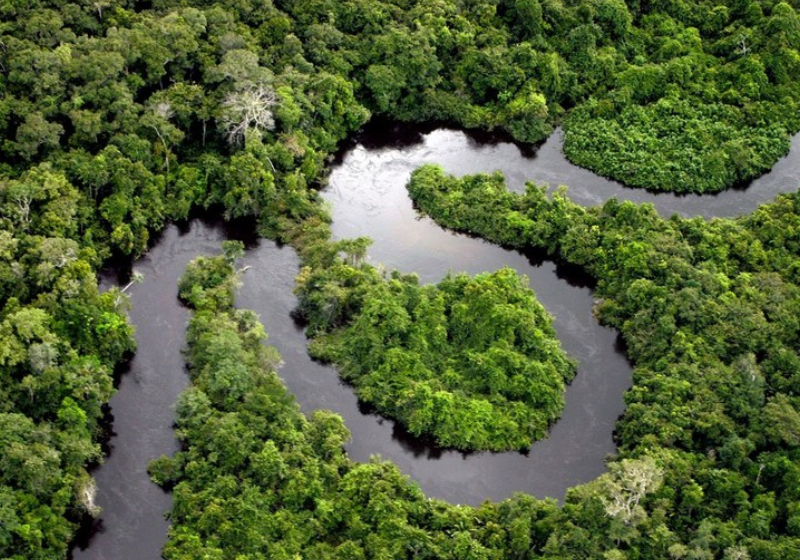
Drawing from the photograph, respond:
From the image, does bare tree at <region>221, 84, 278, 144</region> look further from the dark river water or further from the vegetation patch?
the vegetation patch

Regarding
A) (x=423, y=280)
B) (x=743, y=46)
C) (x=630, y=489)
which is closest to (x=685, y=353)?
(x=630, y=489)

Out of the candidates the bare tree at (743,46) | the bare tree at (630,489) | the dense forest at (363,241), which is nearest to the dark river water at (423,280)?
the dense forest at (363,241)

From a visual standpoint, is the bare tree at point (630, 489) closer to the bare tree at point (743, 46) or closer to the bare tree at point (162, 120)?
the bare tree at point (162, 120)

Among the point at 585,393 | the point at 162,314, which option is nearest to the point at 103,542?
the point at 162,314

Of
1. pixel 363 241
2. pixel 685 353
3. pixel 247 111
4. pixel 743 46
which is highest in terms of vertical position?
pixel 743 46

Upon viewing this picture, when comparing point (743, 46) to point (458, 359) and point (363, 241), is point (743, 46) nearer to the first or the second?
point (363, 241)

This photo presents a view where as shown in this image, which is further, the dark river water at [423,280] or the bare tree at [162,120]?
the bare tree at [162,120]
